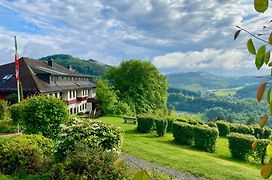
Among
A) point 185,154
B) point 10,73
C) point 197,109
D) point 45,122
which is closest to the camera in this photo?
point 45,122

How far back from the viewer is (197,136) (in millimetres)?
22891

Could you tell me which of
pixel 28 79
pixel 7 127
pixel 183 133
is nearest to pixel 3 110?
pixel 7 127

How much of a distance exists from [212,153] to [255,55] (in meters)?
21.6

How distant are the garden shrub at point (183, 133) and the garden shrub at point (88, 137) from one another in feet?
36.7

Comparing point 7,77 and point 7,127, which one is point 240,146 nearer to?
point 7,127

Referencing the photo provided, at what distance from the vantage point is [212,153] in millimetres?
22156

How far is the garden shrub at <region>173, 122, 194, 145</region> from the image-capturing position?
2377 cm

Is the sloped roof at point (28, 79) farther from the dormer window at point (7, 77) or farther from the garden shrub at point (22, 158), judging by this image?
the garden shrub at point (22, 158)

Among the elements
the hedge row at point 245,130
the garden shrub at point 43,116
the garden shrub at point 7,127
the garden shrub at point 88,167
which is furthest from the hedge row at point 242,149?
the garden shrub at point 7,127

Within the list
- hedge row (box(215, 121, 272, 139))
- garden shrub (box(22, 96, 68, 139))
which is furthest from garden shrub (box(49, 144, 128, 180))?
hedge row (box(215, 121, 272, 139))

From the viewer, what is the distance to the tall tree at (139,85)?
58562 mm

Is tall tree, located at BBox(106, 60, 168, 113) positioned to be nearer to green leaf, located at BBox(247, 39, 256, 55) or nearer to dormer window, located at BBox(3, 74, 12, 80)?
dormer window, located at BBox(3, 74, 12, 80)

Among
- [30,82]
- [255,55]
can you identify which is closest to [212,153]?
[255,55]

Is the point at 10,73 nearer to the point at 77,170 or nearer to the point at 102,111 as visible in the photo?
the point at 102,111
